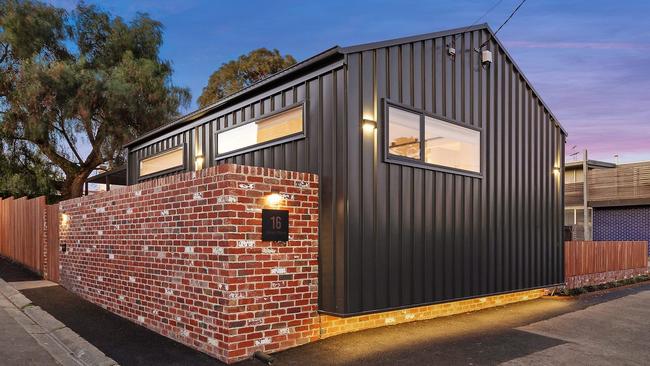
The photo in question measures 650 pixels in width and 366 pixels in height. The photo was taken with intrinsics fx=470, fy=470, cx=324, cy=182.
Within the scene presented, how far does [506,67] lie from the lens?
9.21 m

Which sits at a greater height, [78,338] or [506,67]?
[506,67]

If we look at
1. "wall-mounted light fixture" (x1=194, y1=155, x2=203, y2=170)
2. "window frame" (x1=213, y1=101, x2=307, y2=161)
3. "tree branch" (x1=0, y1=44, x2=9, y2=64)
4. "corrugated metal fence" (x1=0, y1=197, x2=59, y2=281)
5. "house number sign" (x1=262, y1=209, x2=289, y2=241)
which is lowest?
"corrugated metal fence" (x1=0, y1=197, x2=59, y2=281)

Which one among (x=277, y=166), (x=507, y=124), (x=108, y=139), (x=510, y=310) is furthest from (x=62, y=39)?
(x=510, y=310)

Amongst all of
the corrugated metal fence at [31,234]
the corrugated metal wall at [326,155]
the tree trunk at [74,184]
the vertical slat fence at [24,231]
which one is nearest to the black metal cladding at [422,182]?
the corrugated metal wall at [326,155]

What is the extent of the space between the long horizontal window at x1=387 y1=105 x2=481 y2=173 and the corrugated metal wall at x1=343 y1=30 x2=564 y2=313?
0.18 m

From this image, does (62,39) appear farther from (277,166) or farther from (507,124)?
(507,124)

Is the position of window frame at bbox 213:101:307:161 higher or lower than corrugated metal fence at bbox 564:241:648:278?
higher

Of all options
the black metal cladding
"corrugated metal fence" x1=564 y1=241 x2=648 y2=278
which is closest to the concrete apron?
the black metal cladding

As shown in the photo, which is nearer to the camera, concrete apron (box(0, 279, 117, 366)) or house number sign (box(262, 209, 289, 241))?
concrete apron (box(0, 279, 117, 366))

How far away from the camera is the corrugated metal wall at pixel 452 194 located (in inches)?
243

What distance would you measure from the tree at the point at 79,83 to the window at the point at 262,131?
13.6 metres

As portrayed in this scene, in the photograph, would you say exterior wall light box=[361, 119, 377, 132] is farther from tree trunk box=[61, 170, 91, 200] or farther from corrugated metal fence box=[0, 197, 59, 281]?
tree trunk box=[61, 170, 91, 200]

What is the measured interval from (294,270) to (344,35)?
25.8ft

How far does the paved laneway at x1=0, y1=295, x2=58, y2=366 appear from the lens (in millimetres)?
5441
